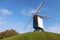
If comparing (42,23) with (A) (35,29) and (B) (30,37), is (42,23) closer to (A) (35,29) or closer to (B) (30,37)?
(A) (35,29)

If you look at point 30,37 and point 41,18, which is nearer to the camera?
point 30,37

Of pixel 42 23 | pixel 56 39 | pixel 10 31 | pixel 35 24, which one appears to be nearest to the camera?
pixel 56 39

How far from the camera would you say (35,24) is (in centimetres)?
7288

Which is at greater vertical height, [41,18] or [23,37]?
[41,18]

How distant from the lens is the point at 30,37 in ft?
187

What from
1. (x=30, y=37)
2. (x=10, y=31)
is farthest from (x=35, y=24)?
(x=10, y=31)

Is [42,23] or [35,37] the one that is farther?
[42,23]

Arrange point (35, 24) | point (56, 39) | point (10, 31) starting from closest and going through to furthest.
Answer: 1. point (56, 39)
2. point (35, 24)
3. point (10, 31)

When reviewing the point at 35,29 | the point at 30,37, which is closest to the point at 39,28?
the point at 35,29

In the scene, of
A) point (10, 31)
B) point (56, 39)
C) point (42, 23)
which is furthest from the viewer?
point (10, 31)

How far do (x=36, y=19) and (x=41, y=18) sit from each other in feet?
19.3

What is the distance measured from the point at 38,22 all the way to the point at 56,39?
20.4 metres

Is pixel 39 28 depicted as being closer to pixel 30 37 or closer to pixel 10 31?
pixel 30 37

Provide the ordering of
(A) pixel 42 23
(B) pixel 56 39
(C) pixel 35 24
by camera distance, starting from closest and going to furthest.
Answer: (B) pixel 56 39 → (C) pixel 35 24 → (A) pixel 42 23
